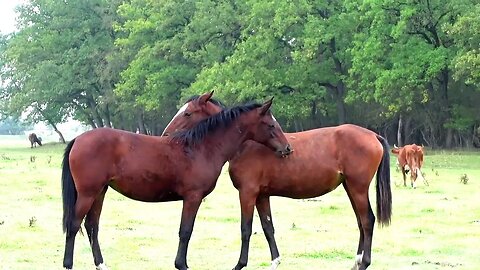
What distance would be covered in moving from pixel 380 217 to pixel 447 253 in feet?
5.00

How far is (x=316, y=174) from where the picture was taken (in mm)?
9453

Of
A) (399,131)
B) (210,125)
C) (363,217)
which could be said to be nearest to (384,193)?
(363,217)

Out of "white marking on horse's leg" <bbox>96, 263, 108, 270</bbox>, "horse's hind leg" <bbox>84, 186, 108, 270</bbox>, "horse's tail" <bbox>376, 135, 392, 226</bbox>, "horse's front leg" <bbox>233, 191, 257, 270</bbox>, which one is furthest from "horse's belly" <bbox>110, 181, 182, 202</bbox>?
"horse's tail" <bbox>376, 135, 392, 226</bbox>

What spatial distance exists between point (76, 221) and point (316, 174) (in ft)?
9.79

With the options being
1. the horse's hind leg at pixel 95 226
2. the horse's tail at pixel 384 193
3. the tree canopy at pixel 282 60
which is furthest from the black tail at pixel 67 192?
the tree canopy at pixel 282 60

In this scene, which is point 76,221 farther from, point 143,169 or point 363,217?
point 363,217

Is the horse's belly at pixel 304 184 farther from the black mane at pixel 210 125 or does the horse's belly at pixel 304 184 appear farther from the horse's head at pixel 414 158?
the horse's head at pixel 414 158

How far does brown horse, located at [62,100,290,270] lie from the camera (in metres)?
8.84

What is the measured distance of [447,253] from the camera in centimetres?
1052

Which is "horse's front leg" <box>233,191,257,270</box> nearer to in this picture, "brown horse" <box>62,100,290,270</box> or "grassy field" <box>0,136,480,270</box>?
"brown horse" <box>62,100,290,270</box>

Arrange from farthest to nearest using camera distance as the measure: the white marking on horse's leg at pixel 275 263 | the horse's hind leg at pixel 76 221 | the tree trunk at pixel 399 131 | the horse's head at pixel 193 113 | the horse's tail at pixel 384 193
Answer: the tree trunk at pixel 399 131
the horse's head at pixel 193 113
the horse's tail at pixel 384 193
the white marking on horse's leg at pixel 275 263
the horse's hind leg at pixel 76 221

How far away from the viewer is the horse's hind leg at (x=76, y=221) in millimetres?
8805

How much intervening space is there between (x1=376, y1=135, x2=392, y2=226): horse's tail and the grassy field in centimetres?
65

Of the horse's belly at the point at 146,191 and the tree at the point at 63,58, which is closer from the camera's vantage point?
the horse's belly at the point at 146,191
